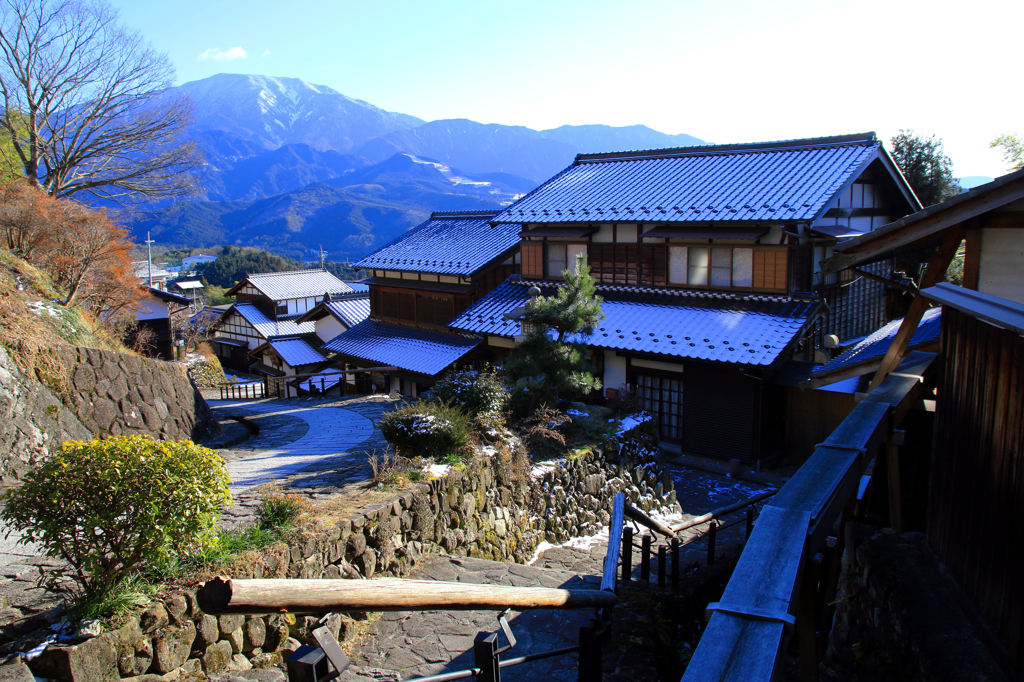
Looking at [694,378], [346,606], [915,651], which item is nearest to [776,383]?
[694,378]

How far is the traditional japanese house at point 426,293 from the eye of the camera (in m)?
22.3

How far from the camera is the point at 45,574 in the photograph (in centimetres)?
541

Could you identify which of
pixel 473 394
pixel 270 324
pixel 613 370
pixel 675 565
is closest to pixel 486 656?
pixel 675 565

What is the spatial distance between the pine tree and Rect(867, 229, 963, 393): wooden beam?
6.49 meters

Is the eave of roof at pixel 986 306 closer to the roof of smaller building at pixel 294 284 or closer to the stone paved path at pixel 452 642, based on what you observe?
the stone paved path at pixel 452 642

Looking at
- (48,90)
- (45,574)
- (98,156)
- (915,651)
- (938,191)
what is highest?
(48,90)

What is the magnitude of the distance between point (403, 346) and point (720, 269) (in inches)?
493

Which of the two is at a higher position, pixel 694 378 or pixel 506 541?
pixel 694 378

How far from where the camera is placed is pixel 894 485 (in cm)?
509

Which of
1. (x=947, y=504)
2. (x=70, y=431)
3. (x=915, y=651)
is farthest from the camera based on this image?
(x=70, y=431)

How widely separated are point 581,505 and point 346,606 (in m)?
9.24

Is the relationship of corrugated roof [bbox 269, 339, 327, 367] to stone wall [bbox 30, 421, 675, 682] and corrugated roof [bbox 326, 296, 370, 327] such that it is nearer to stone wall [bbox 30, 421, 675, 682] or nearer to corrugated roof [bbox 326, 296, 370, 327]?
corrugated roof [bbox 326, 296, 370, 327]

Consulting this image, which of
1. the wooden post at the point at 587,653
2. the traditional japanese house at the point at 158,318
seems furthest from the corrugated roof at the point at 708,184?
the traditional japanese house at the point at 158,318

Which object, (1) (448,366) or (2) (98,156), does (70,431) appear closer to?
(1) (448,366)
